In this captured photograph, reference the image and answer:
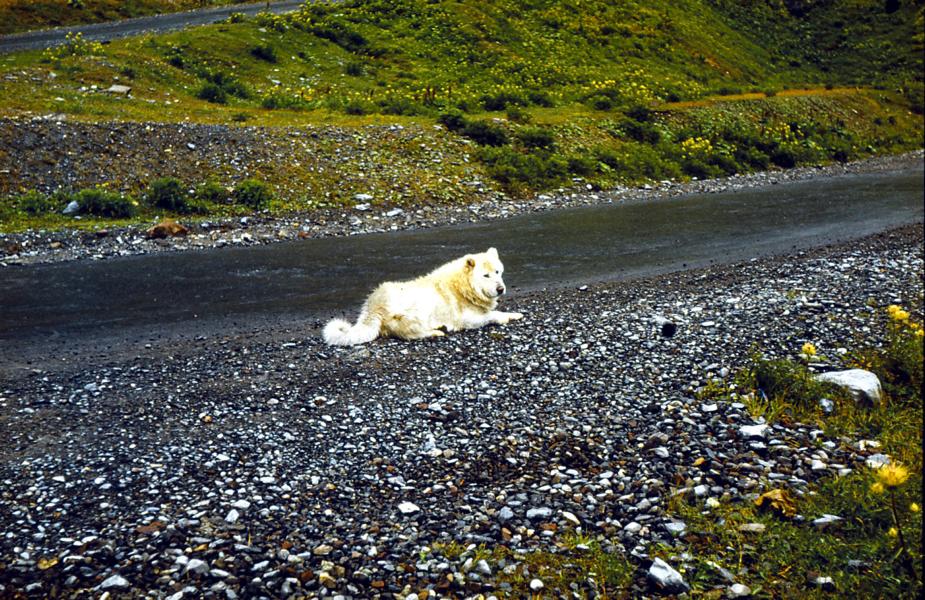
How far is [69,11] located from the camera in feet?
157

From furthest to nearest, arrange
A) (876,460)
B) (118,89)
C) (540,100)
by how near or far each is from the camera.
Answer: (540,100) < (118,89) < (876,460)

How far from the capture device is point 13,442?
9148 millimetres

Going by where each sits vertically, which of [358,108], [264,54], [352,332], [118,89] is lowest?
[352,332]

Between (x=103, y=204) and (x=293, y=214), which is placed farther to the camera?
(x=293, y=214)

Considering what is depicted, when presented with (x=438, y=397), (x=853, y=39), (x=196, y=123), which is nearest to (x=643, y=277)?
(x=438, y=397)

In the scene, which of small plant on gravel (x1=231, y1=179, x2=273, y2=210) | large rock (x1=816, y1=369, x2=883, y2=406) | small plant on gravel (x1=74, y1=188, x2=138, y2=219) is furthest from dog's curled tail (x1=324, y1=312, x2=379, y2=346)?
small plant on gravel (x1=74, y1=188, x2=138, y2=219)

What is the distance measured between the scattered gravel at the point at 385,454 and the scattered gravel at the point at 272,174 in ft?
33.9

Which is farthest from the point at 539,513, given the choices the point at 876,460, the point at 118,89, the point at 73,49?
the point at 73,49

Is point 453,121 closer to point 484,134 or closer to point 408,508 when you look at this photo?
point 484,134

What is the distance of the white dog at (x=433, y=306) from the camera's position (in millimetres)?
12828

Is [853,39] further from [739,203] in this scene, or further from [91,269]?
[91,269]

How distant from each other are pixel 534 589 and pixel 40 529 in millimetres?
5038

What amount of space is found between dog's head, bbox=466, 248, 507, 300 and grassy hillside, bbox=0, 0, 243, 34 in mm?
43687

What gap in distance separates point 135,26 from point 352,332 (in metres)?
42.1
